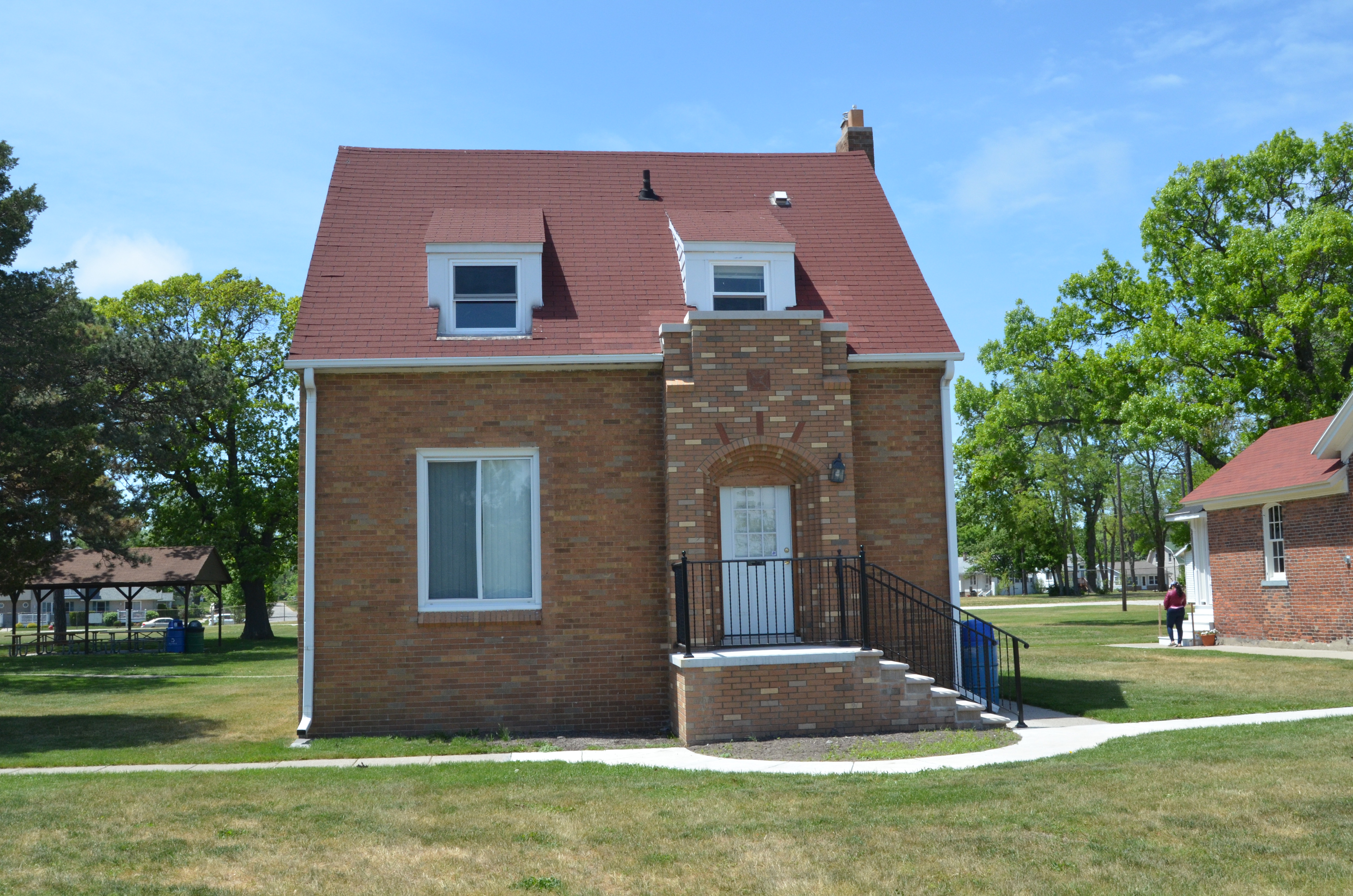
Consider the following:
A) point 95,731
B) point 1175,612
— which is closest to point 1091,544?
point 1175,612

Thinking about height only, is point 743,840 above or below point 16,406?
below

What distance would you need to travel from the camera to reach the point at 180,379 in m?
30.8

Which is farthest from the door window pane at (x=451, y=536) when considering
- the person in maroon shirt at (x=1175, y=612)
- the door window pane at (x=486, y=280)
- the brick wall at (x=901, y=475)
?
the person in maroon shirt at (x=1175, y=612)

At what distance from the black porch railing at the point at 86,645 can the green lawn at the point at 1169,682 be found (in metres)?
27.1

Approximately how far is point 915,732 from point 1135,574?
10092 centimetres

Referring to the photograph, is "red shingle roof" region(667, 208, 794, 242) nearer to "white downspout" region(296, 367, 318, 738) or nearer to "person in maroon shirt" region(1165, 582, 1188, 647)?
"white downspout" region(296, 367, 318, 738)

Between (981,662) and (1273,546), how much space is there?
13.7 m

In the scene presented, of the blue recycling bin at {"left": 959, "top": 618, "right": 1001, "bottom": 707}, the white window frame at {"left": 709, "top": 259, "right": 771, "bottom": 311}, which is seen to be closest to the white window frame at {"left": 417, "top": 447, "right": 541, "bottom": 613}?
the white window frame at {"left": 709, "top": 259, "right": 771, "bottom": 311}

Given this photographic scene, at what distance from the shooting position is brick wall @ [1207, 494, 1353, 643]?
67.4ft

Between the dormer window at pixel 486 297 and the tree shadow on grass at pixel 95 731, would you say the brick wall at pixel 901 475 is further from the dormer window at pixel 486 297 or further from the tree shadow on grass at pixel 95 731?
the tree shadow on grass at pixel 95 731

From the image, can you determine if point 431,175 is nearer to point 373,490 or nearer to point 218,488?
point 373,490

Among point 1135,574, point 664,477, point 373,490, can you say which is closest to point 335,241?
point 373,490

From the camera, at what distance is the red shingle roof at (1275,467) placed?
69.3 feet

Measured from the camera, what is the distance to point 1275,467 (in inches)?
904
